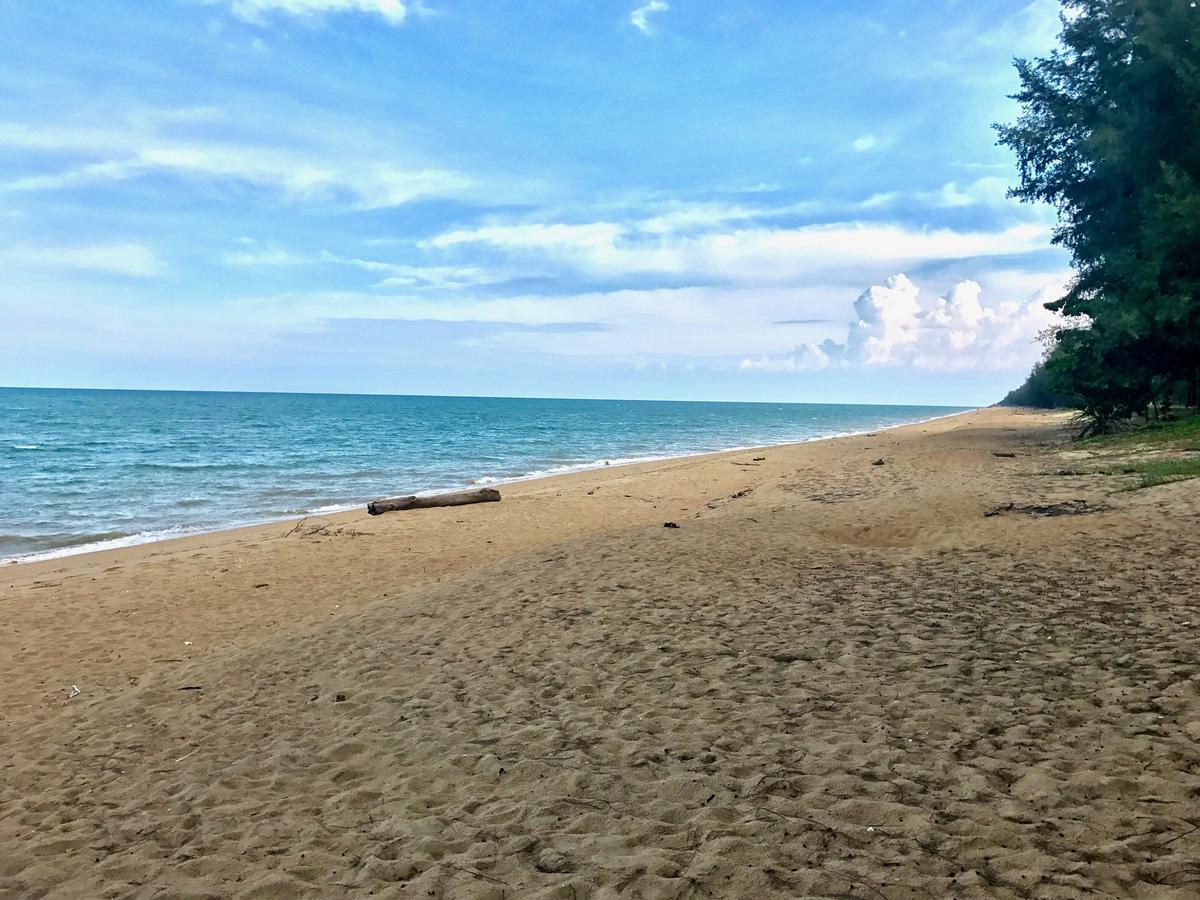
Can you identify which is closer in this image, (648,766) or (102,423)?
(648,766)

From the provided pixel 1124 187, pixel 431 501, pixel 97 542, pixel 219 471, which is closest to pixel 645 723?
pixel 431 501

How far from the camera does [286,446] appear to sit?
45.4m

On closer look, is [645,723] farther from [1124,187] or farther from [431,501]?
[1124,187]

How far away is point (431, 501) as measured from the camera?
19250 millimetres

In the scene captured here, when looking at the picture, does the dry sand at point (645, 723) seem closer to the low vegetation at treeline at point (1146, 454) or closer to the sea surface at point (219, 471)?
the low vegetation at treeline at point (1146, 454)

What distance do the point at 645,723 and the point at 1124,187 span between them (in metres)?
26.2

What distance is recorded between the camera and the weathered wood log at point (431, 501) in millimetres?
18328

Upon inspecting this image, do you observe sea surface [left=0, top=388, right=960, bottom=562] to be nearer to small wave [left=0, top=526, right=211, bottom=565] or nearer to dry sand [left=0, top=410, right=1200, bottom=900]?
small wave [left=0, top=526, right=211, bottom=565]

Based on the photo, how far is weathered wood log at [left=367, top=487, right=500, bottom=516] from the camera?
18328 millimetres

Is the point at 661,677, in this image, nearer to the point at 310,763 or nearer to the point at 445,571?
the point at 310,763

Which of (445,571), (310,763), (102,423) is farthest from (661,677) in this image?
(102,423)

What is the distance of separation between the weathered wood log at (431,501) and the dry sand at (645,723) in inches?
264

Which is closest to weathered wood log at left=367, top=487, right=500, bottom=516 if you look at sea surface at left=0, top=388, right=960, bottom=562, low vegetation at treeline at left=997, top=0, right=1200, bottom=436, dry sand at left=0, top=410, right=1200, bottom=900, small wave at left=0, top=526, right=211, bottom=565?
sea surface at left=0, top=388, right=960, bottom=562

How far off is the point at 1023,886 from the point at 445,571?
9.90m
